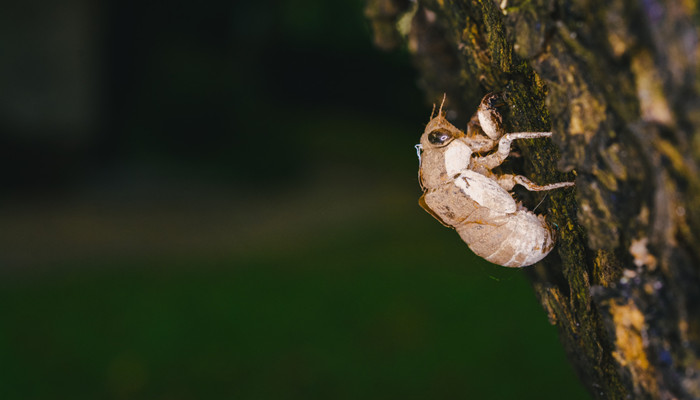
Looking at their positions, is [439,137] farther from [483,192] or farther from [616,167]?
[616,167]

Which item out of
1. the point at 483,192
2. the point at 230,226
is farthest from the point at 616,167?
the point at 230,226

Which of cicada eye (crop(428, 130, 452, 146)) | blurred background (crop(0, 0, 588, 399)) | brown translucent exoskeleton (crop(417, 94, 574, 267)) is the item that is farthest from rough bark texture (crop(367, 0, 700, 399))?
blurred background (crop(0, 0, 588, 399))

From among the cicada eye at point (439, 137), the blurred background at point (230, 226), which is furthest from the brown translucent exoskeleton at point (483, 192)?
the blurred background at point (230, 226)

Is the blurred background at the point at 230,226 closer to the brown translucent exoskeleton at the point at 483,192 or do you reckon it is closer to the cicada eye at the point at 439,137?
the cicada eye at the point at 439,137

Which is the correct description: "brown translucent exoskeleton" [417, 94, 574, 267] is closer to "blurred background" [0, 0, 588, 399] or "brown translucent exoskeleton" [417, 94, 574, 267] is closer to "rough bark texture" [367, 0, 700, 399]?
"rough bark texture" [367, 0, 700, 399]

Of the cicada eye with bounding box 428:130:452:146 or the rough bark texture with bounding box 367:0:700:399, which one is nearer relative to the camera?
the rough bark texture with bounding box 367:0:700:399
